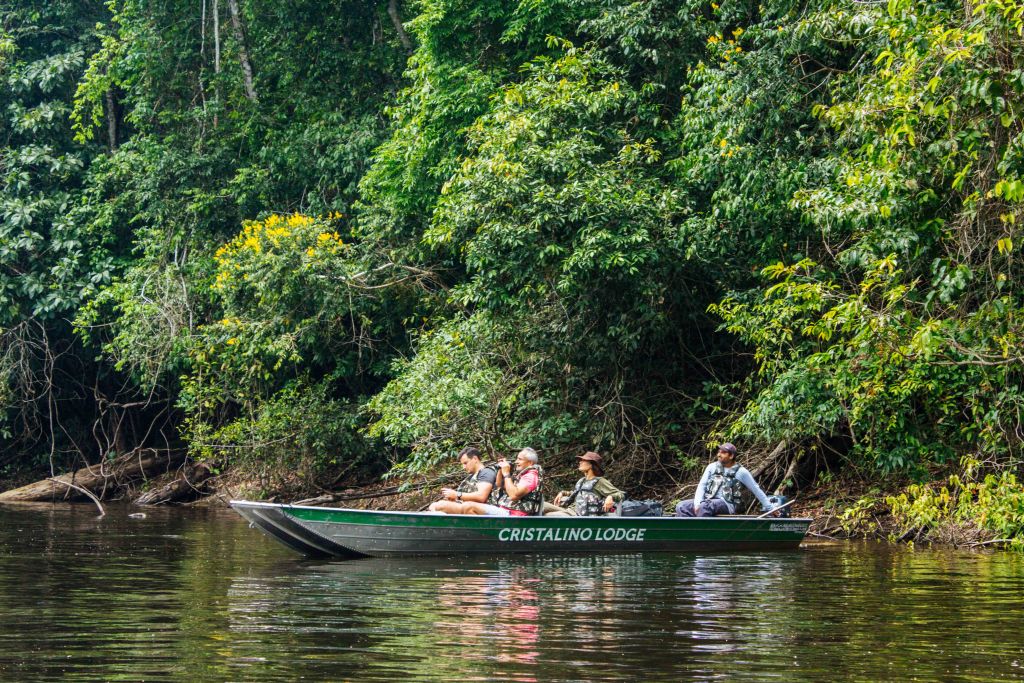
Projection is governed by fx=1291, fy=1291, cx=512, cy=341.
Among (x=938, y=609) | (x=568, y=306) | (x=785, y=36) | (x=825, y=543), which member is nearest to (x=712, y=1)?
(x=785, y=36)

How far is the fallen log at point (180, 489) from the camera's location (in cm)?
2134

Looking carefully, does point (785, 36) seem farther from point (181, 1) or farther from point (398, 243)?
point (181, 1)

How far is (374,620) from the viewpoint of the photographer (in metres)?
8.30

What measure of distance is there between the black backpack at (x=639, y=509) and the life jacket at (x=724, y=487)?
0.83m

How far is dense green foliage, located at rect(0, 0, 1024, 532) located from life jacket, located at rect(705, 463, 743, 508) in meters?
0.93

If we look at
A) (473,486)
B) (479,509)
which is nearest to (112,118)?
(473,486)

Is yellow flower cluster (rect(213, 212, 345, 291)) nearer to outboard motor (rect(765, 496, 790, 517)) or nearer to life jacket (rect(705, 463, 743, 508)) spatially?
life jacket (rect(705, 463, 743, 508))

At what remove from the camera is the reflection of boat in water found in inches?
469

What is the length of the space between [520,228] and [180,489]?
9160mm

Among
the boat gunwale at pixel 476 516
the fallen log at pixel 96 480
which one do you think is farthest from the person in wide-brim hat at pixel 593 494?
the fallen log at pixel 96 480

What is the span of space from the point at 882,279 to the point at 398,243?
27.1ft

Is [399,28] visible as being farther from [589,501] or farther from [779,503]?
[779,503]

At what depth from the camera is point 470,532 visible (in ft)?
40.3

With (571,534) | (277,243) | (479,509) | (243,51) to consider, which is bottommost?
(571,534)
